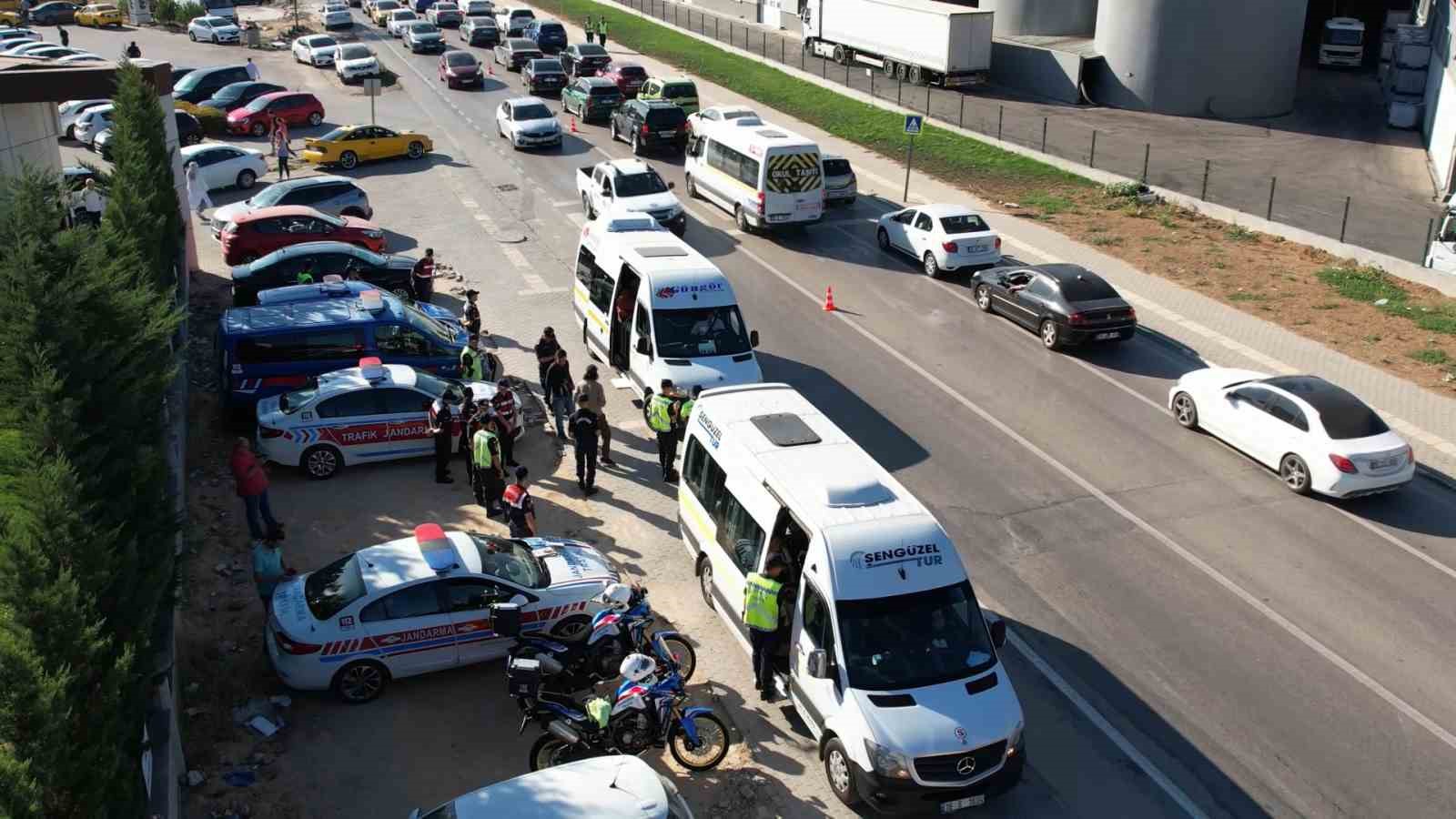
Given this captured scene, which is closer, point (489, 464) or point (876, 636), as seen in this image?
point (876, 636)

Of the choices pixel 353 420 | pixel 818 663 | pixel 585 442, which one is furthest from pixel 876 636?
pixel 353 420

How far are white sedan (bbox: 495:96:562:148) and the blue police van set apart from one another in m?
18.9

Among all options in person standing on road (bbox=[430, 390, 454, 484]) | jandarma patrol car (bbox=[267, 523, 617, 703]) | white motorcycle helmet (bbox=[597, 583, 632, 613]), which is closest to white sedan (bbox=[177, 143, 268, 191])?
person standing on road (bbox=[430, 390, 454, 484])

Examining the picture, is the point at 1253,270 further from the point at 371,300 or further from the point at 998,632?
the point at 371,300

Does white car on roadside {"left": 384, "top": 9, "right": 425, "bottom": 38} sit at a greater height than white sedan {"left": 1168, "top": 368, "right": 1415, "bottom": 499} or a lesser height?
greater

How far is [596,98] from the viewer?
41000 mm

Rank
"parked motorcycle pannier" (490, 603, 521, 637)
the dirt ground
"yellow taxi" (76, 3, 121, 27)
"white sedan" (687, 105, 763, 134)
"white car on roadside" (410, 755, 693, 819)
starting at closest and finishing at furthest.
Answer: "white car on roadside" (410, 755, 693, 819), "parked motorcycle pannier" (490, 603, 521, 637), the dirt ground, "white sedan" (687, 105, 763, 134), "yellow taxi" (76, 3, 121, 27)

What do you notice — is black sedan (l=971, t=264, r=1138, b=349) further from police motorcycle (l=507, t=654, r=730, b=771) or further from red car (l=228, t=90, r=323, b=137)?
red car (l=228, t=90, r=323, b=137)

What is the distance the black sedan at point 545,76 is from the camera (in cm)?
4644

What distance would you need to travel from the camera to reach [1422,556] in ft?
50.6

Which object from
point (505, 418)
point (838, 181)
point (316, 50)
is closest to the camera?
point (505, 418)

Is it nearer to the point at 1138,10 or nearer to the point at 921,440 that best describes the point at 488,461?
the point at 921,440

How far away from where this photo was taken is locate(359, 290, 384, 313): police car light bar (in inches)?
747

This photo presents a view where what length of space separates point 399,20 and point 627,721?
59833 mm
